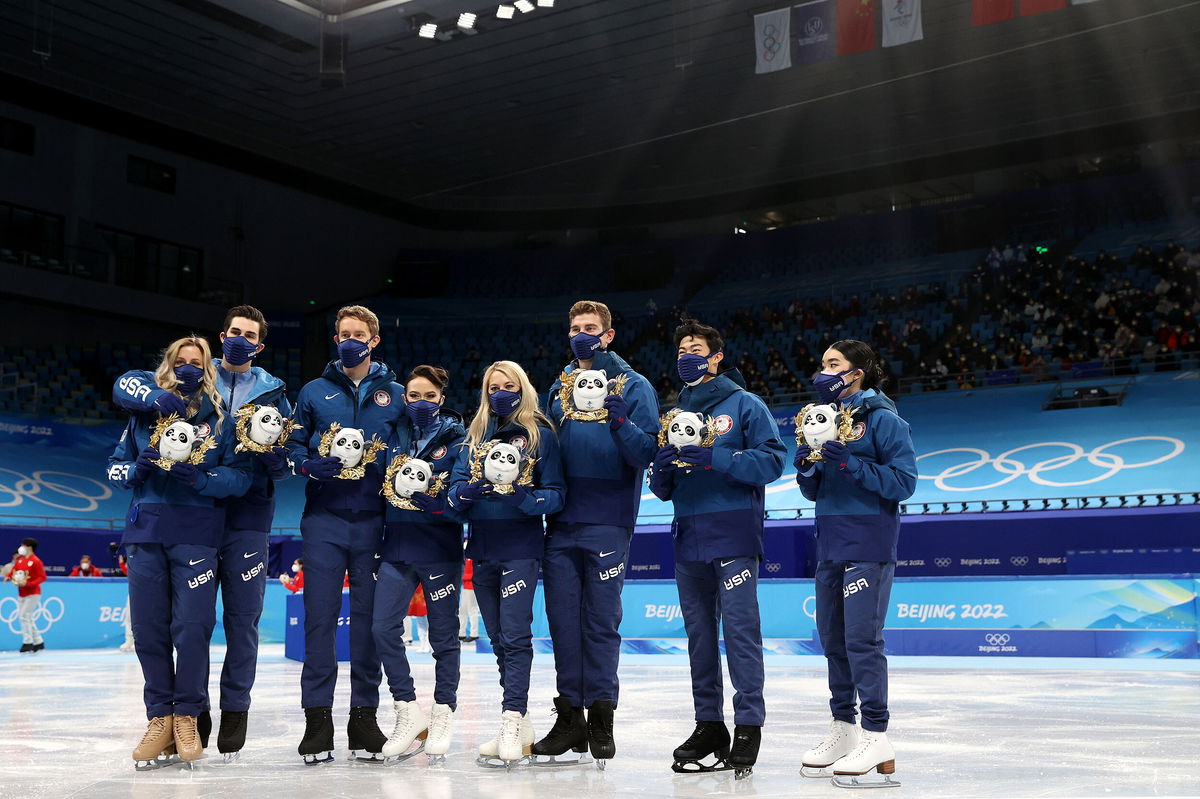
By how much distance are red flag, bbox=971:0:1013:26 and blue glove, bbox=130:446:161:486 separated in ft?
56.4

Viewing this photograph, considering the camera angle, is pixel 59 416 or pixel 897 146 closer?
pixel 59 416

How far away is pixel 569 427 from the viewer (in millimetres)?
6301

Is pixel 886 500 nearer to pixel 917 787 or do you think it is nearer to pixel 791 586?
pixel 917 787

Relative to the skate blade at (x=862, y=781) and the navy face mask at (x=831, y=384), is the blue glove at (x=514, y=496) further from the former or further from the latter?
the skate blade at (x=862, y=781)

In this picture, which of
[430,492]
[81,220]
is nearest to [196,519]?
[430,492]

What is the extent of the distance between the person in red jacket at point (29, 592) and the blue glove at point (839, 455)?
1577 cm

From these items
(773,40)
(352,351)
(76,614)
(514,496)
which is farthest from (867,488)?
(76,614)

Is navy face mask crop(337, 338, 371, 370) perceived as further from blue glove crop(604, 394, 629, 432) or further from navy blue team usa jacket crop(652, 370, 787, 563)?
navy blue team usa jacket crop(652, 370, 787, 563)

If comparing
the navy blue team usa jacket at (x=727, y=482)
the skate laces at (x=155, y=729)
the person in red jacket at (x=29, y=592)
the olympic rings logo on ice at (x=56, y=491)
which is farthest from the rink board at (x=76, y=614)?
the navy blue team usa jacket at (x=727, y=482)

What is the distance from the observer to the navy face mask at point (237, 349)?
6379mm

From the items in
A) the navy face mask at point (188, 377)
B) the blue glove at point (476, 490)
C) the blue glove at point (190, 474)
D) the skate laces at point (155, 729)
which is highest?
the navy face mask at point (188, 377)

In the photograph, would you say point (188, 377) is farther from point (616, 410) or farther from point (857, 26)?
point (857, 26)

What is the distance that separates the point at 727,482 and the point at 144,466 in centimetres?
304

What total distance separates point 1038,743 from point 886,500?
86.5 inches
